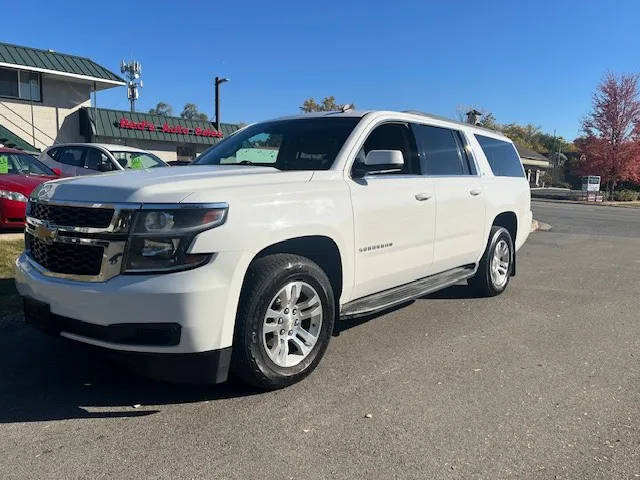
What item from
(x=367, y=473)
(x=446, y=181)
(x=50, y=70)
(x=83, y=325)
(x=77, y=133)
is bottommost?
(x=367, y=473)

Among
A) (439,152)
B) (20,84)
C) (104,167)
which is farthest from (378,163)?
(20,84)

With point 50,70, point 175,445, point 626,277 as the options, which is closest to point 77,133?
point 50,70

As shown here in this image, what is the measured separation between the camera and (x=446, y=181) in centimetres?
532

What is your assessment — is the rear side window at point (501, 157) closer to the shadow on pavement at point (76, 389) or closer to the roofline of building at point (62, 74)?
the shadow on pavement at point (76, 389)

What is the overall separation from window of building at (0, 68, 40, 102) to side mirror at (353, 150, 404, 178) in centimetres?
2385

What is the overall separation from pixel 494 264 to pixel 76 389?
4.62m

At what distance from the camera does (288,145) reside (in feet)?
15.9

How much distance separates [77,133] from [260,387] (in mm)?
25747

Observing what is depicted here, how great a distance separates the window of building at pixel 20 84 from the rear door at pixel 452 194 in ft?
76.4

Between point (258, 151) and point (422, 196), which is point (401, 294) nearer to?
point (422, 196)

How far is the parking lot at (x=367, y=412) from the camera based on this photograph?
9.39ft

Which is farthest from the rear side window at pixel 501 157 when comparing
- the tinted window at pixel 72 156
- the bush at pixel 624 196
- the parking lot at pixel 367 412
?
the bush at pixel 624 196

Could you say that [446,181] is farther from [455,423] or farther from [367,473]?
[367,473]

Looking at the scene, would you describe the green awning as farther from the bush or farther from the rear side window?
the bush
